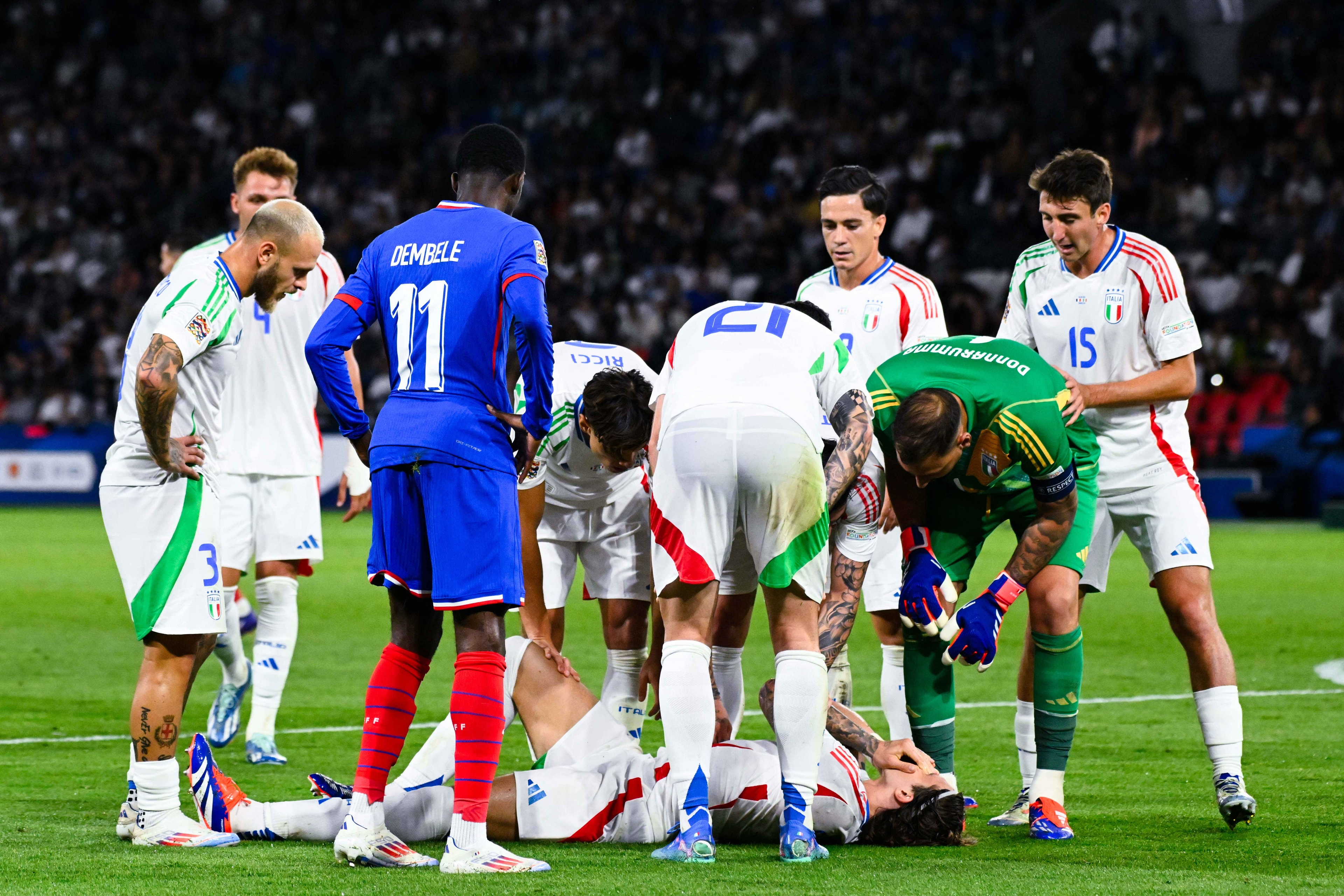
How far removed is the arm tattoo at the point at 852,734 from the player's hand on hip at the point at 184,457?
233cm

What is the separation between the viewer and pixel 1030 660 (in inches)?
246

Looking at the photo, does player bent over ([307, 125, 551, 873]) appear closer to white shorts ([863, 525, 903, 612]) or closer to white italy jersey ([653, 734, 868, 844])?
white italy jersey ([653, 734, 868, 844])

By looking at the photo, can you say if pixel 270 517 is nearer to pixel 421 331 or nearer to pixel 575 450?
pixel 575 450

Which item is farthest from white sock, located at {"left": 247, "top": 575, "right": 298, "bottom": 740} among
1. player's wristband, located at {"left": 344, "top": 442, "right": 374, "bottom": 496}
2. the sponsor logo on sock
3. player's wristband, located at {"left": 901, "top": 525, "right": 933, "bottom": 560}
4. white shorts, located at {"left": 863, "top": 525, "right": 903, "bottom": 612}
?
the sponsor logo on sock

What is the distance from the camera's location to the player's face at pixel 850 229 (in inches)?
281

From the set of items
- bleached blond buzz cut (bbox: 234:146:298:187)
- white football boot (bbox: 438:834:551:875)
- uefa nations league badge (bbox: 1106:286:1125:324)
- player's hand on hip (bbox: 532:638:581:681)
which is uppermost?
bleached blond buzz cut (bbox: 234:146:298:187)

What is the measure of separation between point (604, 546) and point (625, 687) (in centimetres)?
60

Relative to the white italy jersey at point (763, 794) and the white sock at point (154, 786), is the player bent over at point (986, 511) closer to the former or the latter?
the white italy jersey at point (763, 794)

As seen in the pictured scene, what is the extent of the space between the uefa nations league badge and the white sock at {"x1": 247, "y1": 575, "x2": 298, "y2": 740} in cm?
395

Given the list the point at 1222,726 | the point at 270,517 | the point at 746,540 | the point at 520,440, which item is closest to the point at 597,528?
the point at 746,540

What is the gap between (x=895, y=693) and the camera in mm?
6922

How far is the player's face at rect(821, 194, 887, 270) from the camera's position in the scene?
714 cm

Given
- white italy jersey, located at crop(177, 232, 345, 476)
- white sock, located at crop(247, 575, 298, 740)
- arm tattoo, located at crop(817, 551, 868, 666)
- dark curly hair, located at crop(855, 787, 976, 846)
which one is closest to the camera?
dark curly hair, located at crop(855, 787, 976, 846)

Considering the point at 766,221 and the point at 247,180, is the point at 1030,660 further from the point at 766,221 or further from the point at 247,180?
the point at 766,221
